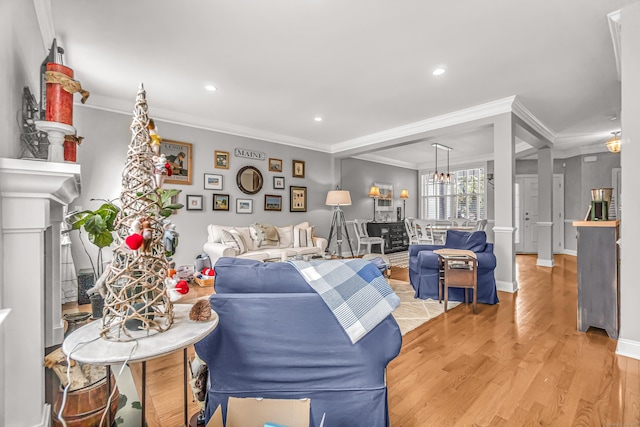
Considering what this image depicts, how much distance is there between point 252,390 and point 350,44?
2857mm

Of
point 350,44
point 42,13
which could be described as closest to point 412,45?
point 350,44

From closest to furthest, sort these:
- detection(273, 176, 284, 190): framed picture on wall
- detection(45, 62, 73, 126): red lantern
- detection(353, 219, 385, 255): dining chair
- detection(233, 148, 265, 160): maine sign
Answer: detection(45, 62, 73, 126): red lantern
detection(233, 148, 265, 160): maine sign
detection(273, 176, 284, 190): framed picture on wall
detection(353, 219, 385, 255): dining chair

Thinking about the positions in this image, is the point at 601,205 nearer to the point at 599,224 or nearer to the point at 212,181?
the point at 599,224

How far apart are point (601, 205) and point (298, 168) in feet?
15.8

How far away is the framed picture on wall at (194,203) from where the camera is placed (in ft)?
16.2

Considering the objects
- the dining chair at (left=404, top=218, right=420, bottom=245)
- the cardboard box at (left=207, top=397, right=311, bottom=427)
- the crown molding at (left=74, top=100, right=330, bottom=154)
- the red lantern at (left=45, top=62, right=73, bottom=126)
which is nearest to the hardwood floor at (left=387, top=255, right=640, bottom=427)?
the cardboard box at (left=207, top=397, right=311, bottom=427)

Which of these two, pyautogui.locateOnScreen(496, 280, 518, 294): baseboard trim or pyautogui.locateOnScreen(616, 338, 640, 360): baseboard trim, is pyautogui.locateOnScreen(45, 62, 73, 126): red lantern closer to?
pyautogui.locateOnScreen(616, 338, 640, 360): baseboard trim

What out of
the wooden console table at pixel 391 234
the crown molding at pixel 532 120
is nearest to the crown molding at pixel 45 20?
the crown molding at pixel 532 120

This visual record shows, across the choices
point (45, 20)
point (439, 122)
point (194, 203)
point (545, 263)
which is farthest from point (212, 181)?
point (545, 263)

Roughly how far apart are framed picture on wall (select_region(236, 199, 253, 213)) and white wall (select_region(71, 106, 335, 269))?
0.08 meters

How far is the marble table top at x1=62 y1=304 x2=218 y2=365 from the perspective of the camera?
0.86 metres

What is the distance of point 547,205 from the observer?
5.81 metres

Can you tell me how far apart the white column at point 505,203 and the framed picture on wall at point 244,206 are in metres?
4.07

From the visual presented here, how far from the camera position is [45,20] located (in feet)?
7.13
